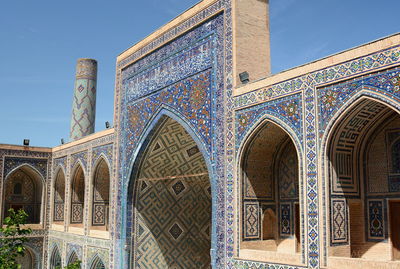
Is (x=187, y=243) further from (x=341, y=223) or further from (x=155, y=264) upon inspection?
(x=341, y=223)

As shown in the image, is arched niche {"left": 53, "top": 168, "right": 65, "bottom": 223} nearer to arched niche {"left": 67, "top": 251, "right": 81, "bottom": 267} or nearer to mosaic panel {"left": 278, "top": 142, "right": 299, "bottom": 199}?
arched niche {"left": 67, "top": 251, "right": 81, "bottom": 267}

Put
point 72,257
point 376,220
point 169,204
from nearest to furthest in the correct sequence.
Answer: point 376,220
point 169,204
point 72,257

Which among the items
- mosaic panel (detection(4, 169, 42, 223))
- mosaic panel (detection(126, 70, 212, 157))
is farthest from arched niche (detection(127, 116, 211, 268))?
mosaic panel (detection(4, 169, 42, 223))

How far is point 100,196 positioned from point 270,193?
606 cm

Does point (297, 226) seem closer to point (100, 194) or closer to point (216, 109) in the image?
point (216, 109)

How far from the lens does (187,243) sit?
10094 mm

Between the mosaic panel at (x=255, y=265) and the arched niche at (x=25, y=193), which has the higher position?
the arched niche at (x=25, y=193)

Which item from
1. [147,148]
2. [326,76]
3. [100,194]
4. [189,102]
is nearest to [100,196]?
[100,194]

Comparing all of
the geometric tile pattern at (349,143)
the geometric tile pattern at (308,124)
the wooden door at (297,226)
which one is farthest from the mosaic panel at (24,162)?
the geometric tile pattern at (349,143)

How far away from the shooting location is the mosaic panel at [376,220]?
5.64 m

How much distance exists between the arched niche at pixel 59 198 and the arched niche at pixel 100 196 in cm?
269

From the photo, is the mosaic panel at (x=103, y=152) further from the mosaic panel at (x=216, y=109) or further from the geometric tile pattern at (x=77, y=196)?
the mosaic panel at (x=216, y=109)

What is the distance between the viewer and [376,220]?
5711 mm

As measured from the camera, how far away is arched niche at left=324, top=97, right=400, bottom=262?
210 inches
